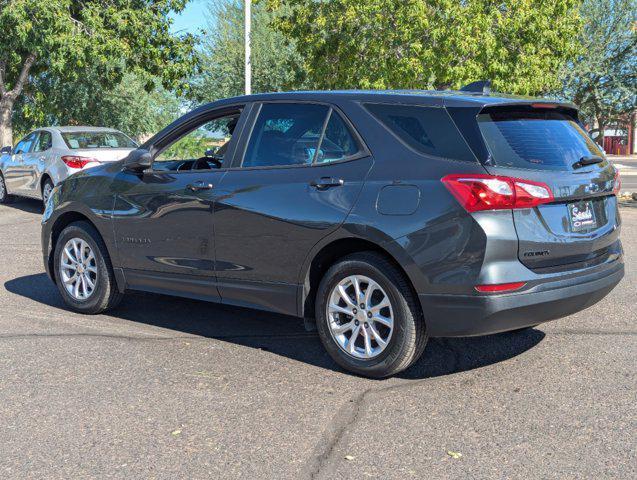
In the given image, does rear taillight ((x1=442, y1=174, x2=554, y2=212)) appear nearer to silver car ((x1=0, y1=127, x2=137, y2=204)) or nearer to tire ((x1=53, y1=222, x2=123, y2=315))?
tire ((x1=53, y1=222, x2=123, y2=315))

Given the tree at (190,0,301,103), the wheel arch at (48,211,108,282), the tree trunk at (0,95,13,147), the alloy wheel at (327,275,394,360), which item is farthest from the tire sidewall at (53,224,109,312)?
the tree at (190,0,301,103)

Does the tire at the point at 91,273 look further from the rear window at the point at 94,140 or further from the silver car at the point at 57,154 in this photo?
the rear window at the point at 94,140

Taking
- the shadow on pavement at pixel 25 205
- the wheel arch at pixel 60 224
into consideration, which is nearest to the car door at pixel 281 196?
the wheel arch at pixel 60 224

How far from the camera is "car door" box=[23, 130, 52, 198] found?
49.0ft

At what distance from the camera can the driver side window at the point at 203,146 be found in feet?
20.2

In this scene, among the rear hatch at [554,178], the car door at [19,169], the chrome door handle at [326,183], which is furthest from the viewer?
the car door at [19,169]

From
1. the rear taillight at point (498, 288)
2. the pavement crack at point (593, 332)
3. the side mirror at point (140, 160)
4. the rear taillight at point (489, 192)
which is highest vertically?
the side mirror at point (140, 160)

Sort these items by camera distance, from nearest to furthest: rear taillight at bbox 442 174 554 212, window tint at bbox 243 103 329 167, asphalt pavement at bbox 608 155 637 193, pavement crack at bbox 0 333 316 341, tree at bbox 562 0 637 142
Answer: rear taillight at bbox 442 174 554 212 < window tint at bbox 243 103 329 167 < pavement crack at bbox 0 333 316 341 < asphalt pavement at bbox 608 155 637 193 < tree at bbox 562 0 637 142

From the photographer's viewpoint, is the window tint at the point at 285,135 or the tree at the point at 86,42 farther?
the tree at the point at 86,42

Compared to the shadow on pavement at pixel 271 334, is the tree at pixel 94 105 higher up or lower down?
higher up

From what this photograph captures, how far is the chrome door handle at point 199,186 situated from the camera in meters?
5.77

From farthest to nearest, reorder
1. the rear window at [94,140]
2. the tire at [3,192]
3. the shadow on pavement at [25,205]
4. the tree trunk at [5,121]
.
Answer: the tree trunk at [5,121] < the tire at [3,192] < the shadow on pavement at [25,205] < the rear window at [94,140]

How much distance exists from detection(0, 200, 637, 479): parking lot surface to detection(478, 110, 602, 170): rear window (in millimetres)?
1330

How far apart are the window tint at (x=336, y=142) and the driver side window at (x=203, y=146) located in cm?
87
